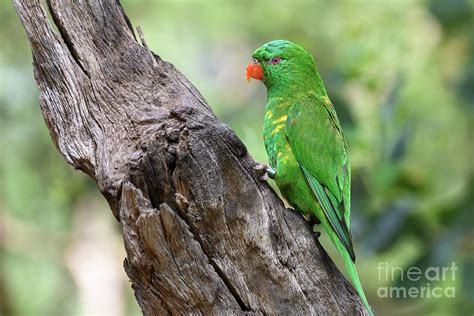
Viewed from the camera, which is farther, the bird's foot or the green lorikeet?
the green lorikeet

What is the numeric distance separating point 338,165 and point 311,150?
0.45 feet

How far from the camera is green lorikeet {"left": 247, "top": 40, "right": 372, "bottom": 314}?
283 cm

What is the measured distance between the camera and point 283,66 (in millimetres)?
3156

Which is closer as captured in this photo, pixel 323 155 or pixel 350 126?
pixel 323 155

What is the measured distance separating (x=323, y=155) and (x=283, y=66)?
0.48 m

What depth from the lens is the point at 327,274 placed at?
8.18 feet

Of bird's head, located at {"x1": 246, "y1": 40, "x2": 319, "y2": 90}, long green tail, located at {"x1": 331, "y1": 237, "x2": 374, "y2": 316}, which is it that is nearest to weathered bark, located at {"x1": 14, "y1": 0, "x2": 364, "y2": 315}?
long green tail, located at {"x1": 331, "y1": 237, "x2": 374, "y2": 316}

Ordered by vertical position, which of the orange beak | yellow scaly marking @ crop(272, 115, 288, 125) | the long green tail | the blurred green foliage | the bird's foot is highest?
the blurred green foliage

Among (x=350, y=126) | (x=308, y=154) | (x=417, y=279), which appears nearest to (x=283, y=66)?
(x=308, y=154)

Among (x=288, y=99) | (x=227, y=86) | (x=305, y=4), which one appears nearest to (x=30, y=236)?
(x=227, y=86)

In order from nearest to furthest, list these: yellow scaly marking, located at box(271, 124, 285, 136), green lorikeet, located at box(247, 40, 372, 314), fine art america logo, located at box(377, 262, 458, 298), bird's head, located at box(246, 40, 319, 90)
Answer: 1. green lorikeet, located at box(247, 40, 372, 314)
2. yellow scaly marking, located at box(271, 124, 285, 136)
3. bird's head, located at box(246, 40, 319, 90)
4. fine art america logo, located at box(377, 262, 458, 298)

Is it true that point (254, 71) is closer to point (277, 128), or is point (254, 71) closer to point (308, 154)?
point (277, 128)

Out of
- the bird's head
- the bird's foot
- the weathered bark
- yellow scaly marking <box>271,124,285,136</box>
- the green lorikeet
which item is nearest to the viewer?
the weathered bark

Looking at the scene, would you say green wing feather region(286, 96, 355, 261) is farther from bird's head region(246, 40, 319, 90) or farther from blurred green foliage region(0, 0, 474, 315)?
blurred green foliage region(0, 0, 474, 315)
